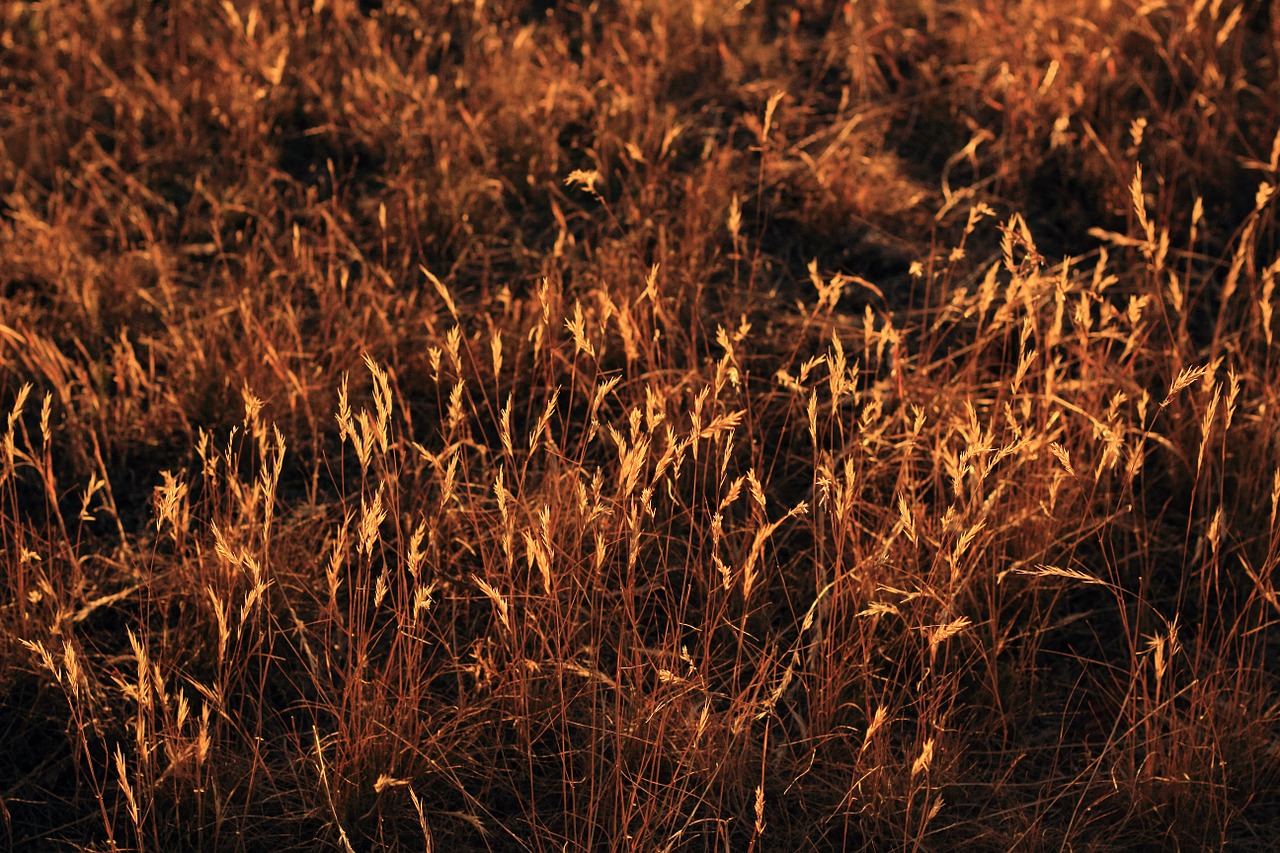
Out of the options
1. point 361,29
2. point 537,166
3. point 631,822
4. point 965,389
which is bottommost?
point 631,822

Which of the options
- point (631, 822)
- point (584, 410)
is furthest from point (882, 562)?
point (584, 410)

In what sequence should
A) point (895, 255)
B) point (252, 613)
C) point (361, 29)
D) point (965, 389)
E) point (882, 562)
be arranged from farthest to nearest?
point (361, 29), point (895, 255), point (965, 389), point (252, 613), point (882, 562)

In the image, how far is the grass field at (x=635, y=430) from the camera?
1.86 metres

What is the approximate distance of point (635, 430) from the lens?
5.58 feet

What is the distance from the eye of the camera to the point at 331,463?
2.57m

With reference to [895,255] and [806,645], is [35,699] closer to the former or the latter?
[806,645]

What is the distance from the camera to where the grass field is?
1855 mm

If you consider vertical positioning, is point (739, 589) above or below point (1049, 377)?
below

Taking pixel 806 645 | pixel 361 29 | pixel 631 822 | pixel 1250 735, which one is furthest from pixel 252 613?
pixel 361 29

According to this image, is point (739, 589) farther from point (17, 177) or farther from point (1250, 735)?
point (17, 177)

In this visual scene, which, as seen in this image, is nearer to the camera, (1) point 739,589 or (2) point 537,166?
(1) point 739,589

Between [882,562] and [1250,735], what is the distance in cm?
64

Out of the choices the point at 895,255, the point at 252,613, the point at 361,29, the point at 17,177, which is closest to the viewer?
the point at 252,613

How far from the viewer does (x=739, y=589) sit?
7.30ft
